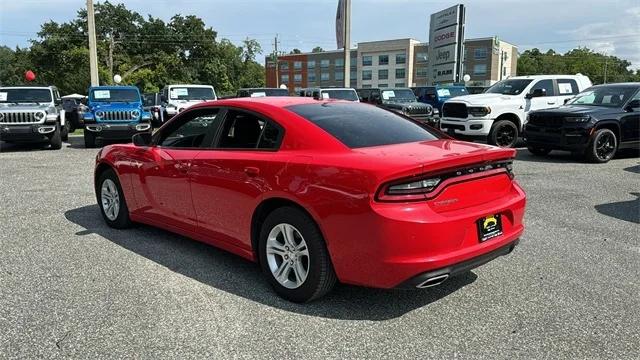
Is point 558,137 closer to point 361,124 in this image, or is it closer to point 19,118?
point 361,124

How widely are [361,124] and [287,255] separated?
1.19 metres

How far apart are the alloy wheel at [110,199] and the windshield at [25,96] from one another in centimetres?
1110

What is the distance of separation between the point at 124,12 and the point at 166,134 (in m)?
65.5

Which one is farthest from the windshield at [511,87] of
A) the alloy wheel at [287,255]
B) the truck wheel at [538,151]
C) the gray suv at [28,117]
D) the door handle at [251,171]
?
the gray suv at [28,117]

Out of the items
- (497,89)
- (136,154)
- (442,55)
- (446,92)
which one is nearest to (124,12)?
(442,55)

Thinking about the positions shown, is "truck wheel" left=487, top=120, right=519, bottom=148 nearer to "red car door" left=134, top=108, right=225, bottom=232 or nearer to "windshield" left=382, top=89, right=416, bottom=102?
"windshield" left=382, top=89, right=416, bottom=102

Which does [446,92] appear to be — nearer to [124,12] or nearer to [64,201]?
[64,201]

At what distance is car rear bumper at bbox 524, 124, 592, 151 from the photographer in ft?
35.2

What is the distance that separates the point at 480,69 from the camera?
89938 mm

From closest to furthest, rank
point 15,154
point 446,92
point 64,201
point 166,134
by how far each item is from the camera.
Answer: point 166,134 → point 64,201 → point 15,154 → point 446,92

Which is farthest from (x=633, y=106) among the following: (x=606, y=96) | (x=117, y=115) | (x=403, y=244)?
(x=117, y=115)

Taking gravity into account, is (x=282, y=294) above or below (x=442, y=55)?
below

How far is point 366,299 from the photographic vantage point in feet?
12.7

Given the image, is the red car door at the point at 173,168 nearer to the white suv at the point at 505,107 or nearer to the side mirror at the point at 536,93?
the white suv at the point at 505,107
